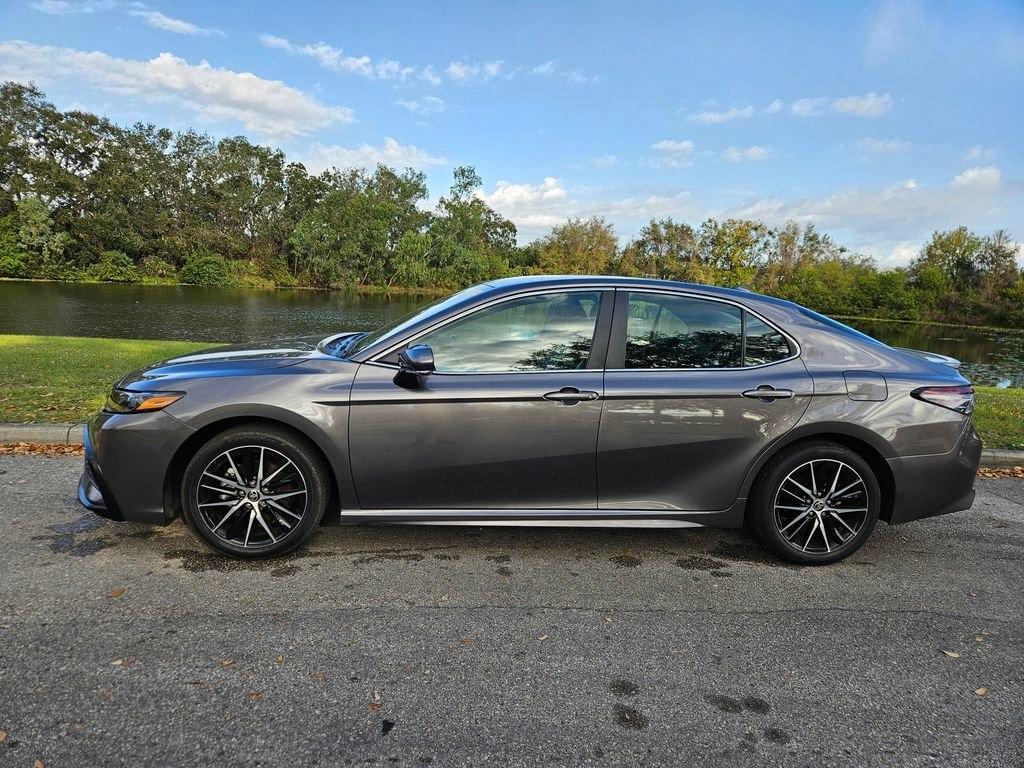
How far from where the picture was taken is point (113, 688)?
228 centimetres

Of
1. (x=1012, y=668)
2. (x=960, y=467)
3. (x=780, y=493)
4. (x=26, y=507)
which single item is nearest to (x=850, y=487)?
(x=780, y=493)

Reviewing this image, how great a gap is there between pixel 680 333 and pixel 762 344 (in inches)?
19.3

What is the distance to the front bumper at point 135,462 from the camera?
128 inches

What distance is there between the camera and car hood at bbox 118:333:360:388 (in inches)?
133

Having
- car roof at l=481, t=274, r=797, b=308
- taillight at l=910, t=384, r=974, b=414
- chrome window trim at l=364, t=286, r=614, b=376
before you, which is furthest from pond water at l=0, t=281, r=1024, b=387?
taillight at l=910, t=384, r=974, b=414

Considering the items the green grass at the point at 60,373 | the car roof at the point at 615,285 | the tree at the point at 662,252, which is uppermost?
the tree at the point at 662,252

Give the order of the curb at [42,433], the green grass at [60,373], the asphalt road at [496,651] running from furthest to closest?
the green grass at [60,373]
the curb at [42,433]
the asphalt road at [496,651]

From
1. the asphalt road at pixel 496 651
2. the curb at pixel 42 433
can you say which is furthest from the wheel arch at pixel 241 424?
the curb at pixel 42 433

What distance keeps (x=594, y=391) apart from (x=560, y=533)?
112 cm

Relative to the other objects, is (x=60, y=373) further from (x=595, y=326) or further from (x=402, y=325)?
(x=595, y=326)

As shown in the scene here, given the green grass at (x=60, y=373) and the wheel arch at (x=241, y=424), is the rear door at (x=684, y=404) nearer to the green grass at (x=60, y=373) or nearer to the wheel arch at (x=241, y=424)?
the wheel arch at (x=241, y=424)

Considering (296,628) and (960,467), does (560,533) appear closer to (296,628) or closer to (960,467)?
(296,628)

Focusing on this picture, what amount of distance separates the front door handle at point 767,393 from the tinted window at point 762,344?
0.16m

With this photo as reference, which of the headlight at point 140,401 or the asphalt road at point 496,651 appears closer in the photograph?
the asphalt road at point 496,651
